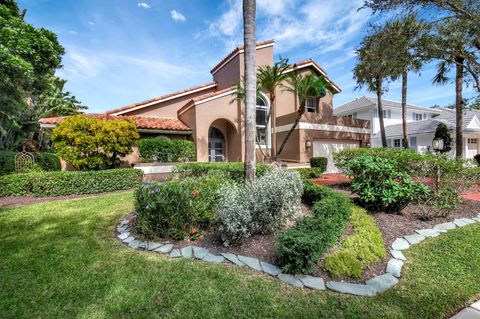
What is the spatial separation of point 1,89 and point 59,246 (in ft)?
39.4

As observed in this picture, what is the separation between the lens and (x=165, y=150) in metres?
13.1

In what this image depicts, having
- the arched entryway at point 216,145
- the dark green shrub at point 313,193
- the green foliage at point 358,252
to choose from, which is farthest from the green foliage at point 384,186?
the arched entryway at point 216,145

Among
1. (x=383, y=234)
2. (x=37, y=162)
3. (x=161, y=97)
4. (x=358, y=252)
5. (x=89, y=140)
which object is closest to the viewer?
(x=358, y=252)

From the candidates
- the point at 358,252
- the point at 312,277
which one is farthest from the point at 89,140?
the point at 358,252

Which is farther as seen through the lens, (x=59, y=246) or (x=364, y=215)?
(x=364, y=215)

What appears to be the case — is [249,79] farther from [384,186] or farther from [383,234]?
[383,234]

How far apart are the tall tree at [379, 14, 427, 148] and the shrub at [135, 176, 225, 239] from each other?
1267 cm

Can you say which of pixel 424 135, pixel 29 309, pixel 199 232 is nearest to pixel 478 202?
pixel 199 232

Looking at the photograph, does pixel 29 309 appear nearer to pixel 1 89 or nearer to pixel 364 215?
pixel 364 215

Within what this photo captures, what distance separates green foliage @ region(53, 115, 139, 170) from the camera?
33.4 ft

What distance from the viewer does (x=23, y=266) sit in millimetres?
4098

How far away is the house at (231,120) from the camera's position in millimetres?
14648

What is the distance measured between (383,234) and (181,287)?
184 inches

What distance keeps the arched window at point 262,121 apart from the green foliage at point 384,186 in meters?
A: 10.8
